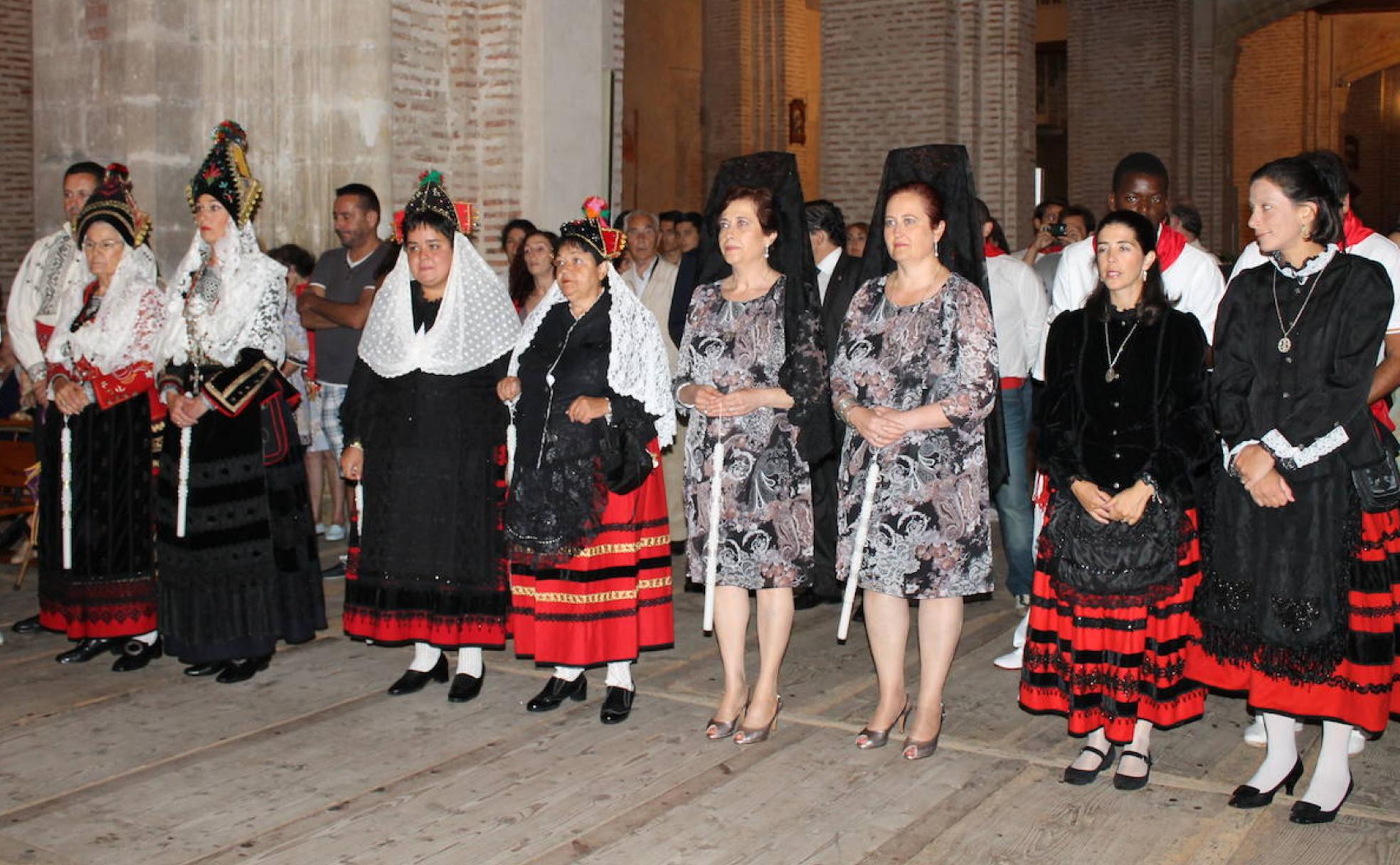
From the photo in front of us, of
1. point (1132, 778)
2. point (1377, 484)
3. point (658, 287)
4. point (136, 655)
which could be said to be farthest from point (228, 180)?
point (1377, 484)

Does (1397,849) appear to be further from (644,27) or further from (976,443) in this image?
(644,27)

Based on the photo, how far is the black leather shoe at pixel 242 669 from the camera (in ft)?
18.8

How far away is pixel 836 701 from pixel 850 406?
136cm

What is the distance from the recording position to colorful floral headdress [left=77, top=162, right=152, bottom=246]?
5844 millimetres

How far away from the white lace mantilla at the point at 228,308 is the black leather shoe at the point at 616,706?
1.85m

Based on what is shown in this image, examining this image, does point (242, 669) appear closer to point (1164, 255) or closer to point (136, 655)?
point (136, 655)

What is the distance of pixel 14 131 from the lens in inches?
582

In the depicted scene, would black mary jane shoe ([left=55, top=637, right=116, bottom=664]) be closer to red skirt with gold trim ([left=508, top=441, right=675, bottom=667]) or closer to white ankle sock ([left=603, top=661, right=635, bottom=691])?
red skirt with gold trim ([left=508, top=441, right=675, bottom=667])

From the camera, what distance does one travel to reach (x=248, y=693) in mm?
5605

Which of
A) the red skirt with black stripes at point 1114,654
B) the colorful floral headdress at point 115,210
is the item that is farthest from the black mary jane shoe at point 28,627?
the red skirt with black stripes at point 1114,654

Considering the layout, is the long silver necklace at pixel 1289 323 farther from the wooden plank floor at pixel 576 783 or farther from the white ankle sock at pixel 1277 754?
the wooden plank floor at pixel 576 783

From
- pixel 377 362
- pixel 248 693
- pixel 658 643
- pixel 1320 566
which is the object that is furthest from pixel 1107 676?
pixel 248 693

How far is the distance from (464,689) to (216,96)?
463 centimetres

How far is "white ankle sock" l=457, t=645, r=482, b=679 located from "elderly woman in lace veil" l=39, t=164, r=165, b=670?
1.37 metres
